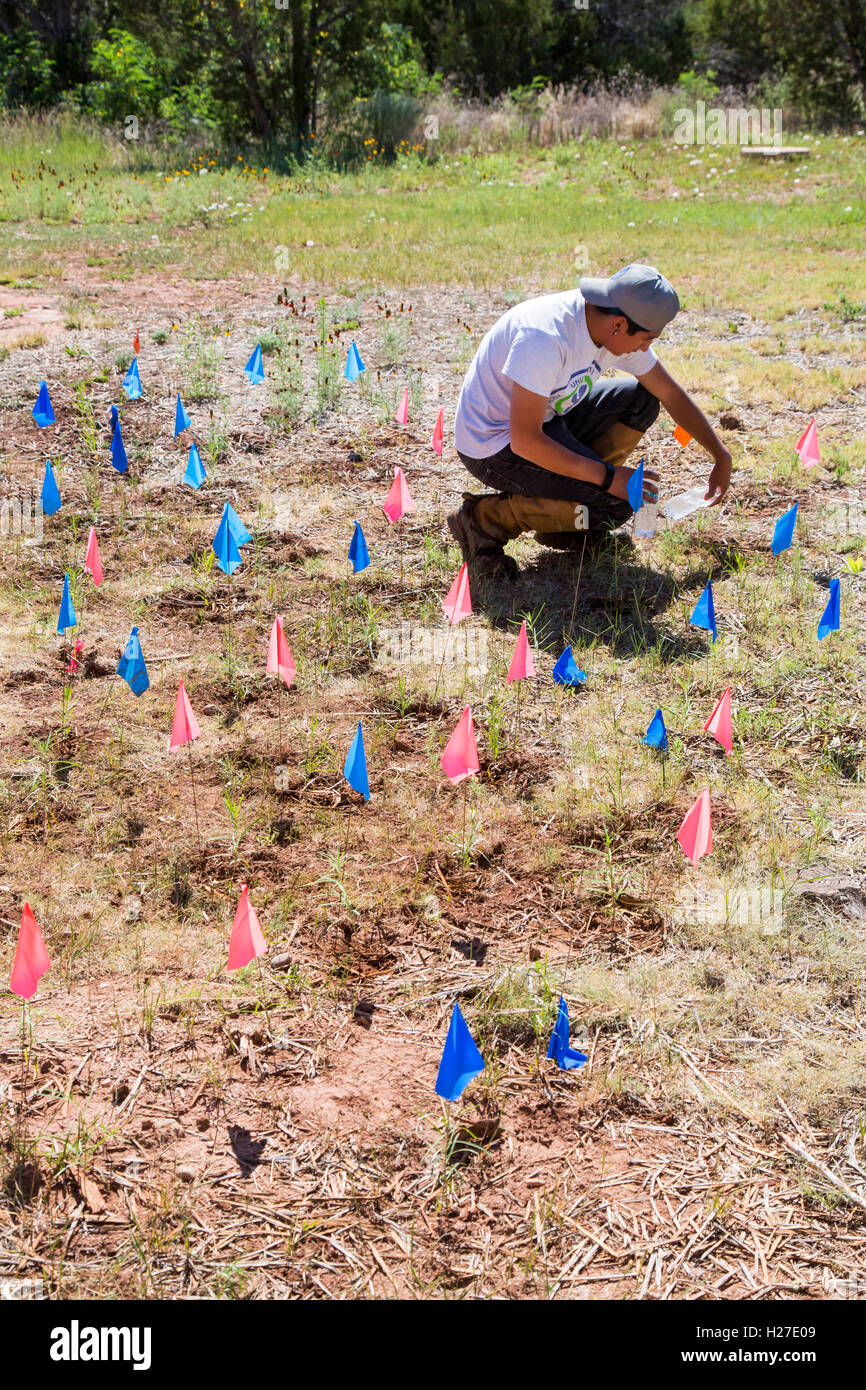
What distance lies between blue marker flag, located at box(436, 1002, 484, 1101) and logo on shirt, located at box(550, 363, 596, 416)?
2516mm

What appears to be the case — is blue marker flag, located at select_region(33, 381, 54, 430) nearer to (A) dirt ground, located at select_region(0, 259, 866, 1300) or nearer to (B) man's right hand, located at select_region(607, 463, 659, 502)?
(A) dirt ground, located at select_region(0, 259, 866, 1300)

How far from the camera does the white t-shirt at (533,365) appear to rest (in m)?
3.66

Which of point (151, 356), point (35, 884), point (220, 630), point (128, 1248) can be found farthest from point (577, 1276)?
point (151, 356)

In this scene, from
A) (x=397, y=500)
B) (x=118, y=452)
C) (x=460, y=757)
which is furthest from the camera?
(x=118, y=452)

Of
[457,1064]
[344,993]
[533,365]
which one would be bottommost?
[344,993]

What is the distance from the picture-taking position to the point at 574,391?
12.8ft

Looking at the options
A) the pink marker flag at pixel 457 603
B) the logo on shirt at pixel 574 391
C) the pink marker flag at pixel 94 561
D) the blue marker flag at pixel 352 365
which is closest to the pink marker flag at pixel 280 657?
the pink marker flag at pixel 457 603

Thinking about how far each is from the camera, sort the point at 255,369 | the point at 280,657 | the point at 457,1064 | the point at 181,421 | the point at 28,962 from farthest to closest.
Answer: the point at 255,369 → the point at 181,421 → the point at 280,657 → the point at 28,962 → the point at 457,1064

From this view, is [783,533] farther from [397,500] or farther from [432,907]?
[432,907]

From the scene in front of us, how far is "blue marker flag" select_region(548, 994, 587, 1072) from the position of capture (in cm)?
219

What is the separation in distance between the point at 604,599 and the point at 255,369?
9.21 feet

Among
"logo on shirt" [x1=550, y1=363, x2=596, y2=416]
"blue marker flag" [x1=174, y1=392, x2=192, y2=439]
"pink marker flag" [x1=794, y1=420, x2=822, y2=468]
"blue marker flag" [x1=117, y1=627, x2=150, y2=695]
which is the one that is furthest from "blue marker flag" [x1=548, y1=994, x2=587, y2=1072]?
"blue marker flag" [x1=174, y1=392, x2=192, y2=439]

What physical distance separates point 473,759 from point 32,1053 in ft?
4.05

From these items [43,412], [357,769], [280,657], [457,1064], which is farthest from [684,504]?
[43,412]
